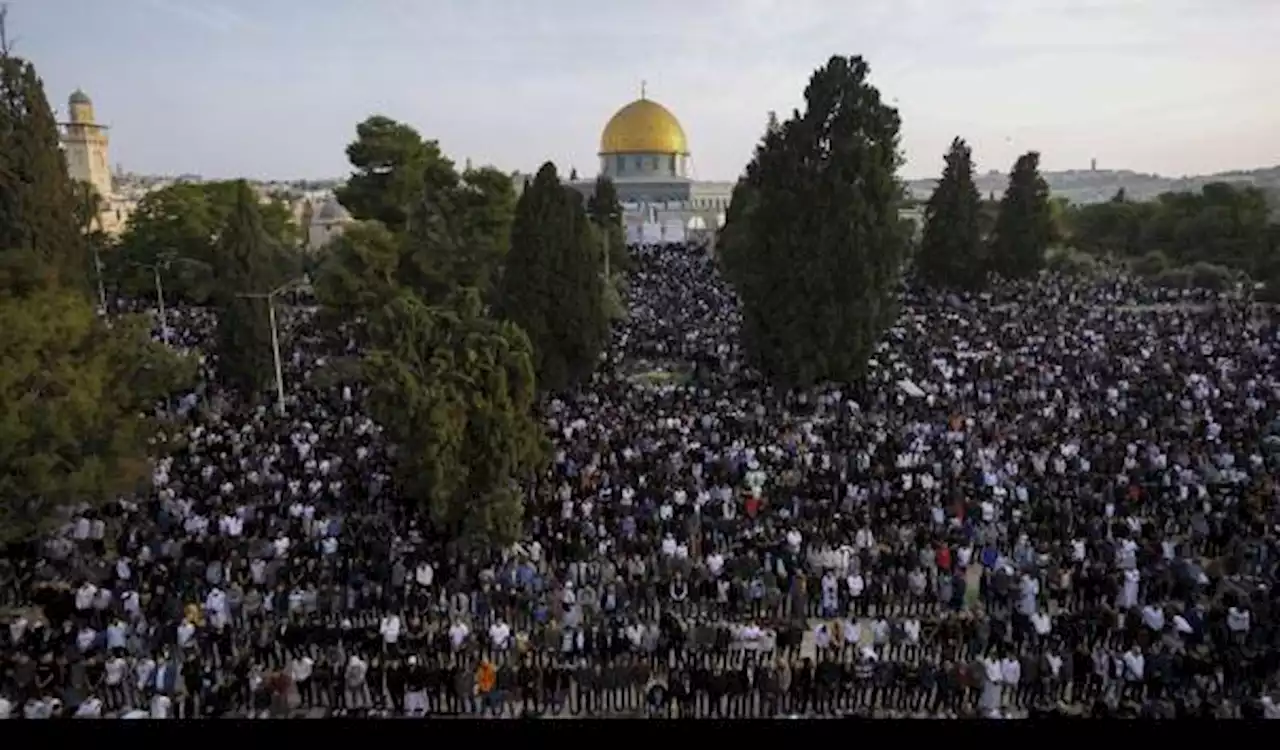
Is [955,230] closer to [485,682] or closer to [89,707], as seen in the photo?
[485,682]

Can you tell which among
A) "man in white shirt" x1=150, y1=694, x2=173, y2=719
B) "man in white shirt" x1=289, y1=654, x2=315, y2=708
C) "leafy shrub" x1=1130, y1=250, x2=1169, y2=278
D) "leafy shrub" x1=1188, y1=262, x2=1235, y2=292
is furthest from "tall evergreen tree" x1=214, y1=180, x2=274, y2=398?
"leafy shrub" x1=1130, y1=250, x2=1169, y2=278

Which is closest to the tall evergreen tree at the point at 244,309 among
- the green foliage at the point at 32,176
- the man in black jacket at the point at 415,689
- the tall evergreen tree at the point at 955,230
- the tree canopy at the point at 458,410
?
the green foliage at the point at 32,176

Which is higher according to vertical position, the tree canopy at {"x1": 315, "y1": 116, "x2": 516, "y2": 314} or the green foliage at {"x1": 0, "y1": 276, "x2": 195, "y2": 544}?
the tree canopy at {"x1": 315, "y1": 116, "x2": 516, "y2": 314}

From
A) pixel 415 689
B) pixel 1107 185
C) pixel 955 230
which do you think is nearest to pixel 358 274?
pixel 415 689

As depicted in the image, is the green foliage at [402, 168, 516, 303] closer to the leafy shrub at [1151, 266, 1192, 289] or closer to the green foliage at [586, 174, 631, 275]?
the green foliage at [586, 174, 631, 275]

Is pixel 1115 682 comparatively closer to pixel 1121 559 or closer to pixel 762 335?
pixel 1121 559

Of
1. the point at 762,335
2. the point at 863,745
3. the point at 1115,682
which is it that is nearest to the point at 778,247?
the point at 762,335
